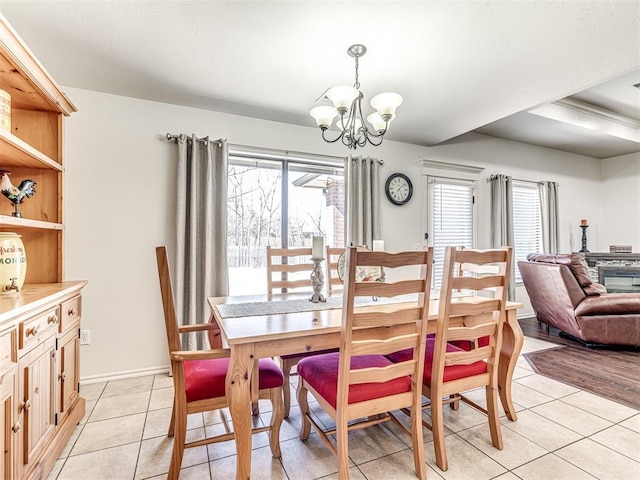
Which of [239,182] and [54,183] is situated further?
[239,182]

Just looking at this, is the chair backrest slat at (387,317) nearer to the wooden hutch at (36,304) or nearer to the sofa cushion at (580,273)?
the wooden hutch at (36,304)

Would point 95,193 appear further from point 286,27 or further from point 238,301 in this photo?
point 286,27

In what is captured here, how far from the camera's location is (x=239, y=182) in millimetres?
3484

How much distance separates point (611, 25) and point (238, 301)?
9.54 ft

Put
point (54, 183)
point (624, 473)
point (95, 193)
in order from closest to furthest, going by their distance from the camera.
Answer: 1. point (624, 473)
2. point (54, 183)
3. point (95, 193)

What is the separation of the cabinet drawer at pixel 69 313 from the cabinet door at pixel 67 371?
0.05 meters

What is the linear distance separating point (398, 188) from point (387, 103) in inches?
83.3

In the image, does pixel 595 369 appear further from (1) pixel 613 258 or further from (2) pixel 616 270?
(1) pixel 613 258

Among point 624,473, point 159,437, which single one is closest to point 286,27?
point 159,437

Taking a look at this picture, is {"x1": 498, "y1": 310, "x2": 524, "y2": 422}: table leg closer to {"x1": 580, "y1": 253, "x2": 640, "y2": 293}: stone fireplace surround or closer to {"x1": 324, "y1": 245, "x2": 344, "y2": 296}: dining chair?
{"x1": 324, "y1": 245, "x2": 344, "y2": 296}: dining chair

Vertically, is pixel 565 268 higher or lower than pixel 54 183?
lower

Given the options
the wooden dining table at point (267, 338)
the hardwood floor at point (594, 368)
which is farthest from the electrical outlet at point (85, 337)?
the hardwood floor at point (594, 368)

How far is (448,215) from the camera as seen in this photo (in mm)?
4566

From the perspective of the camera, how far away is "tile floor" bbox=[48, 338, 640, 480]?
1.67 metres
